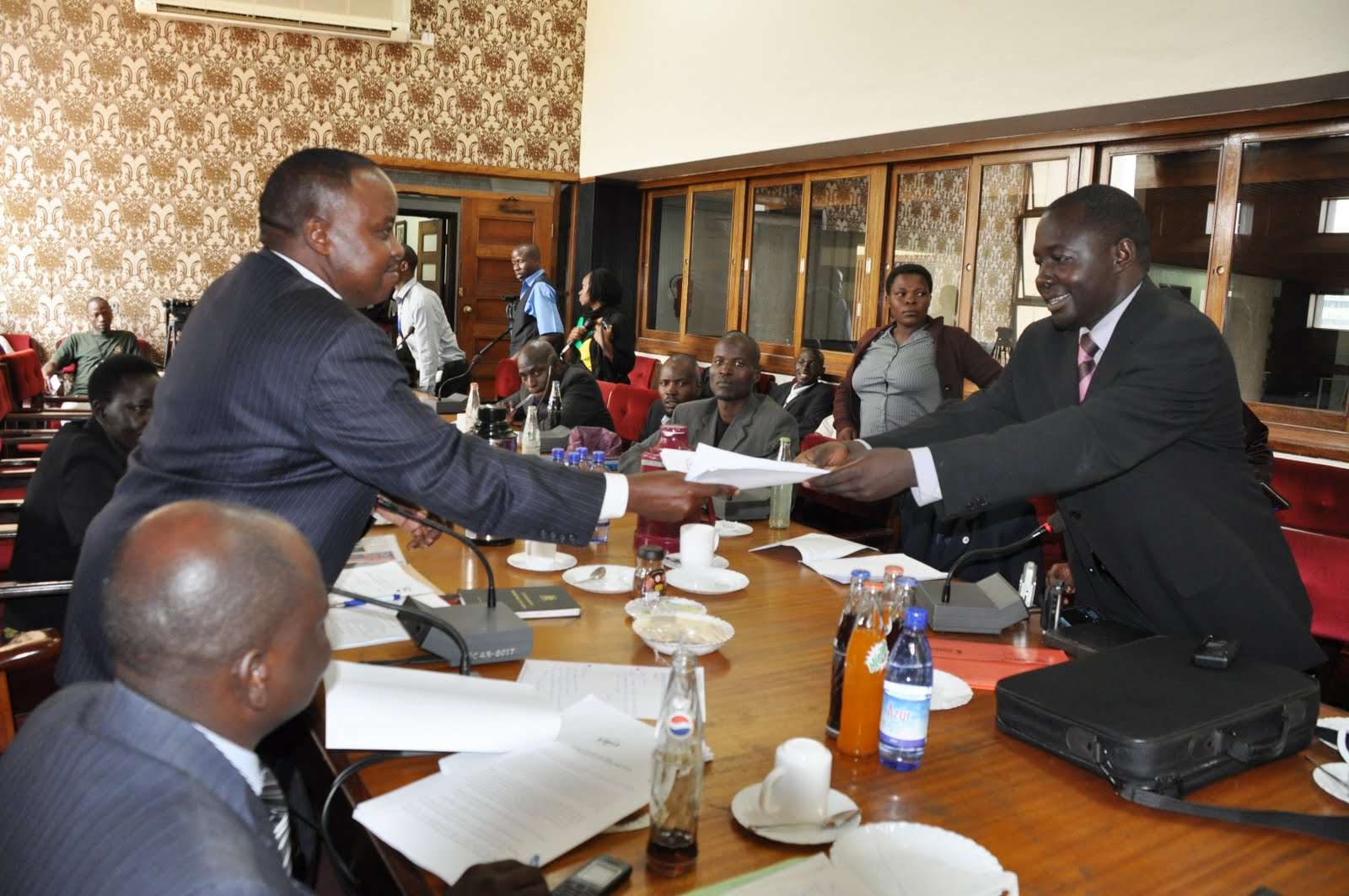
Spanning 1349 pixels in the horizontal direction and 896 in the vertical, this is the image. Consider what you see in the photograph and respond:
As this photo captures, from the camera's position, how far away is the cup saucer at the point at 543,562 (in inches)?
95.0

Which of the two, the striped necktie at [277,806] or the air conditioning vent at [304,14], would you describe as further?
the air conditioning vent at [304,14]

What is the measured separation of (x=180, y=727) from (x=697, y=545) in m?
1.54

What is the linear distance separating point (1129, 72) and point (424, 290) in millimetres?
4419

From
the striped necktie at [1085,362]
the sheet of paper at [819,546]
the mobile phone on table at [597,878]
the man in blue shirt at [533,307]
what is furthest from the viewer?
the man in blue shirt at [533,307]

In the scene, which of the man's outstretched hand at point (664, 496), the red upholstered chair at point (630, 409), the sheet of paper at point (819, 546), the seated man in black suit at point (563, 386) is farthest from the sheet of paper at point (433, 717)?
the red upholstered chair at point (630, 409)

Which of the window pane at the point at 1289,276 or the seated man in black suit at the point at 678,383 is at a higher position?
the window pane at the point at 1289,276

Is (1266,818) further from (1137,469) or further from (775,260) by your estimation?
(775,260)

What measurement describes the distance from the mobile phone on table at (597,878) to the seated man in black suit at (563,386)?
3.89 m

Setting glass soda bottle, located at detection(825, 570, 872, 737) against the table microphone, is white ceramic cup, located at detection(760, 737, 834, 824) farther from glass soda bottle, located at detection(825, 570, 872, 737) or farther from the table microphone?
the table microphone

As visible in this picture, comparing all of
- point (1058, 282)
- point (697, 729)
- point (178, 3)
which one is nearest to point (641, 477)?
point (697, 729)

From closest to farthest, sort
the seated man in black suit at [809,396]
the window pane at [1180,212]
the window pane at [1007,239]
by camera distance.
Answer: the window pane at [1180,212]
the window pane at [1007,239]
the seated man in black suit at [809,396]

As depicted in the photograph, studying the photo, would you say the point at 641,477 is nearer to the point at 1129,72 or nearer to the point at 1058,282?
the point at 1058,282

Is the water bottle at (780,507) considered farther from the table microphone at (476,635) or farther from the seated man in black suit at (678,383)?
the seated man in black suit at (678,383)

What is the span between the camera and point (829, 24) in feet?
21.0
